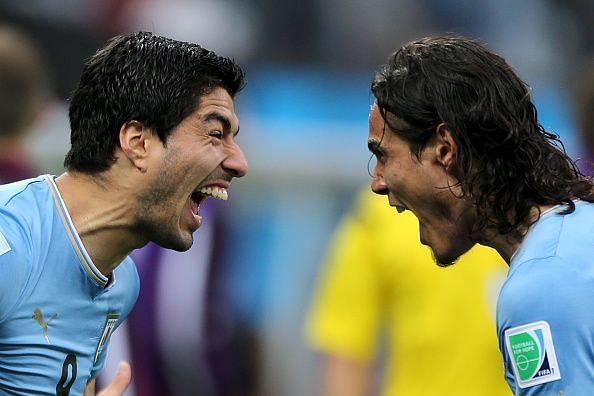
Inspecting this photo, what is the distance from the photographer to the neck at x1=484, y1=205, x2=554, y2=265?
3326mm

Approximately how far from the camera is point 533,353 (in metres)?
2.91

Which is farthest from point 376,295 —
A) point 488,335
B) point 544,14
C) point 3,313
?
point 544,14

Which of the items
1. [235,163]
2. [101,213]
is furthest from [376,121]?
[101,213]

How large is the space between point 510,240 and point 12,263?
1.33 meters

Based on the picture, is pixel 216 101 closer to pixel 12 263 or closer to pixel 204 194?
pixel 204 194

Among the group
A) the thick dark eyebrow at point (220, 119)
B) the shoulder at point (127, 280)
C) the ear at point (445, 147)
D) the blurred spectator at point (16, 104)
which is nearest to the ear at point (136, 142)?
the thick dark eyebrow at point (220, 119)

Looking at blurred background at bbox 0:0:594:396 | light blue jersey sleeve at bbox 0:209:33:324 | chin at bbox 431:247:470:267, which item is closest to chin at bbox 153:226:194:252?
light blue jersey sleeve at bbox 0:209:33:324

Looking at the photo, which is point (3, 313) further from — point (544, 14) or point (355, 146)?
point (544, 14)

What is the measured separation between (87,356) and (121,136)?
65 centimetres

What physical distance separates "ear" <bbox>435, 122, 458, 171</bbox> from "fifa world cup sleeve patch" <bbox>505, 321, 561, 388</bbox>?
0.61 meters

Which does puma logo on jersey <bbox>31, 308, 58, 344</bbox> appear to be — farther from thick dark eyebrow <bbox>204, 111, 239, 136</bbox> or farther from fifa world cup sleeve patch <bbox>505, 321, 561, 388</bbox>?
fifa world cup sleeve patch <bbox>505, 321, 561, 388</bbox>

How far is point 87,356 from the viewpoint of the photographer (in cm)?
361

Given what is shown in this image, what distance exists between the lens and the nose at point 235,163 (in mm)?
3783

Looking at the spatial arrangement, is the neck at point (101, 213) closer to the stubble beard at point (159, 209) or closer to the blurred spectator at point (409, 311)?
the stubble beard at point (159, 209)
